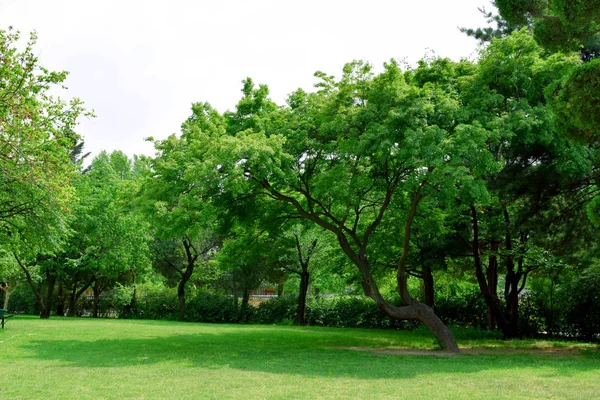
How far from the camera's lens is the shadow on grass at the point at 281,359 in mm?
11250

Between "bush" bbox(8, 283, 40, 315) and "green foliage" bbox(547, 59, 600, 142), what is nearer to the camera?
"green foliage" bbox(547, 59, 600, 142)

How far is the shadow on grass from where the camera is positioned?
1125 cm

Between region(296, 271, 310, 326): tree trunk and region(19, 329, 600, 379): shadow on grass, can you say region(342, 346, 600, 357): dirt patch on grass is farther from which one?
region(296, 271, 310, 326): tree trunk

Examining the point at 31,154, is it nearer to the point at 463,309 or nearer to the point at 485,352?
the point at 485,352

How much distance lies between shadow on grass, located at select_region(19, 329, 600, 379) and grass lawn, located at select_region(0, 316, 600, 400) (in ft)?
0.08

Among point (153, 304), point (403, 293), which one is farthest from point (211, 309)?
point (403, 293)

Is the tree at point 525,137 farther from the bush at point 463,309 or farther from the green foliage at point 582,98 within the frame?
the bush at point 463,309

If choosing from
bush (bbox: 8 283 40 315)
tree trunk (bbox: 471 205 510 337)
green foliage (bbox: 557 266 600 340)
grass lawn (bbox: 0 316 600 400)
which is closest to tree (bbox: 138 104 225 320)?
grass lawn (bbox: 0 316 600 400)

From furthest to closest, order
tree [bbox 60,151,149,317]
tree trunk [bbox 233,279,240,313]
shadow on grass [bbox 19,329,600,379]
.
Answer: tree trunk [bbox 233,279,240,313], tree [bbox 60,151,149,317], shadow on grass [bbox 19,329,600,379]

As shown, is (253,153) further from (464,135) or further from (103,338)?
(103,338)

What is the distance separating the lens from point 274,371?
10.8m

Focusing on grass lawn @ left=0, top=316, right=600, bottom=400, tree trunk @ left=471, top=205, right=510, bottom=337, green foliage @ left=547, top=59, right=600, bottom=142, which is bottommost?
grass lawn @ left=0, top=316, right=600, bottom=400

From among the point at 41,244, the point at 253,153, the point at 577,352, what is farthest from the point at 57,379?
the point at 577,352

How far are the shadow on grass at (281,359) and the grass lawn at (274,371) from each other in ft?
0.08
